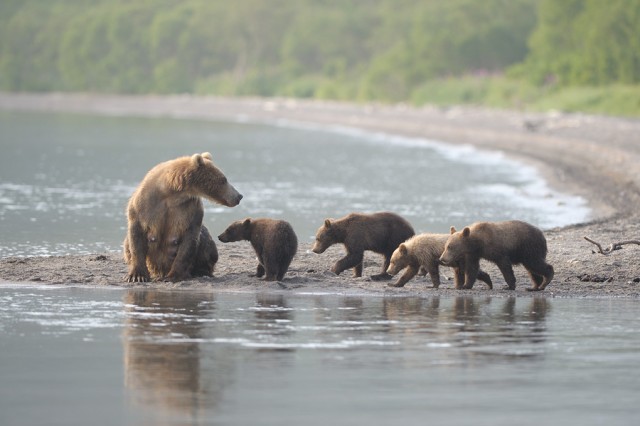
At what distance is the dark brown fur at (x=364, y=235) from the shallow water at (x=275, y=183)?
14.1 ft

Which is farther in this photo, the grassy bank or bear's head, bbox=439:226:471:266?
the grassy bank

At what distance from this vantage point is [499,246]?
39.1 feet

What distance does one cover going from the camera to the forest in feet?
180

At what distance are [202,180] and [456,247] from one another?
2419 mm

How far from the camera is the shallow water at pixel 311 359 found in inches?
305

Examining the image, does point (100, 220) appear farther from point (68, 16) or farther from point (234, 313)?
point (68, 16)

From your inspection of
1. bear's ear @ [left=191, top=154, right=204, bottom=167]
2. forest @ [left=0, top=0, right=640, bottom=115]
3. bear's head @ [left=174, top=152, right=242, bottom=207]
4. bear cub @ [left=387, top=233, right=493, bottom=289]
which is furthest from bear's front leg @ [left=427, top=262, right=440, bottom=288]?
forest @ [left=0, top=0, right=640, bottom=115]

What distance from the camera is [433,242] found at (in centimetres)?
1223

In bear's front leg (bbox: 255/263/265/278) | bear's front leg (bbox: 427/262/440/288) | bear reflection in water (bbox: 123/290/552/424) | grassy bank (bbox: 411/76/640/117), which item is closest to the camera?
bear reflection in water (bbox: 123/290/552/424)

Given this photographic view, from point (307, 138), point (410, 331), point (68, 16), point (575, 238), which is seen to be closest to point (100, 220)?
point (575, 238)

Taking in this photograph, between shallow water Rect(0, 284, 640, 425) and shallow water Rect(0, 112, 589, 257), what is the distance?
5.53m

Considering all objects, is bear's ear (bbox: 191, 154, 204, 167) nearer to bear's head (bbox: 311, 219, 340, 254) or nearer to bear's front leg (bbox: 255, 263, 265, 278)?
bear's front leg (bbox: 255, 263, 265, 278)

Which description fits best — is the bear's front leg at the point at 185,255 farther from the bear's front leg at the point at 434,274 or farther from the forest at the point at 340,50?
the forest at the point at 340,50

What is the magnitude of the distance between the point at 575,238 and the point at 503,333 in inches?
226
